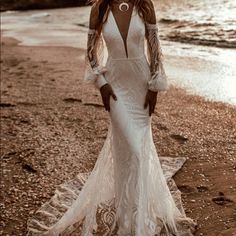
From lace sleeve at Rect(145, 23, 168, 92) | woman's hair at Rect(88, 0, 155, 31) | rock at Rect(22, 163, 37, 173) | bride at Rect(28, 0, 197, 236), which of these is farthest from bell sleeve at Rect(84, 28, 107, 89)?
rock at Rect(22, 163, 37, 173)

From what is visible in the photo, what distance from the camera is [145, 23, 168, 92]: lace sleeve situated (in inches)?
139

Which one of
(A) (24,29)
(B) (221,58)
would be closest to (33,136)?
(B) (221,58)

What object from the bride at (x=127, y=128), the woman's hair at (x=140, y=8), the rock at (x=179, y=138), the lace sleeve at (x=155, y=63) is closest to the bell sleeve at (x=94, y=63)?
the bride at (x=127, y=128)

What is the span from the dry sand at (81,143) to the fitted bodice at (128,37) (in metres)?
1.61

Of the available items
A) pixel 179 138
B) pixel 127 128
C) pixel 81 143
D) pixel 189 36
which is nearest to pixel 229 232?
pixel 127 128

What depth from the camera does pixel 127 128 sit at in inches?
142

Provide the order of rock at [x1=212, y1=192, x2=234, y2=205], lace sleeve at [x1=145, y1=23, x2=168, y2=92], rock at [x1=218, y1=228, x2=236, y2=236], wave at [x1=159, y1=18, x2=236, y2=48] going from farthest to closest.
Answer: wave at [x1=159, y1=18, x2=236, y2=48], rock at [x1=212, y1=192, x2=234, y2=205], rock at [x1=218, y1=228, x2=236, y2=236], lace sleeve at [x1=145, y1=23, x2=168, y2=92]

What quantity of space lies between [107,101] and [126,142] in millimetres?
338

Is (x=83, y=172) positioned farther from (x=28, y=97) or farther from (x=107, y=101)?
(x=28, y=97)

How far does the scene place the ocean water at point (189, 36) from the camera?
9383 mm

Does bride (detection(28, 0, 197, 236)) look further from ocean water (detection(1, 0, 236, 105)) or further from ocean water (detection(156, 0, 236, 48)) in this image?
ocean water (detection(156, 0, 236, 48))

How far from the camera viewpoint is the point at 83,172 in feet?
17.9

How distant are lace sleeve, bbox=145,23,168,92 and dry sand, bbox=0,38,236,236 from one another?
131 centimetres

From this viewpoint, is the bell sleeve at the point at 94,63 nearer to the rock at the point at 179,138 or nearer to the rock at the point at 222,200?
the rock at the point at 222,200
